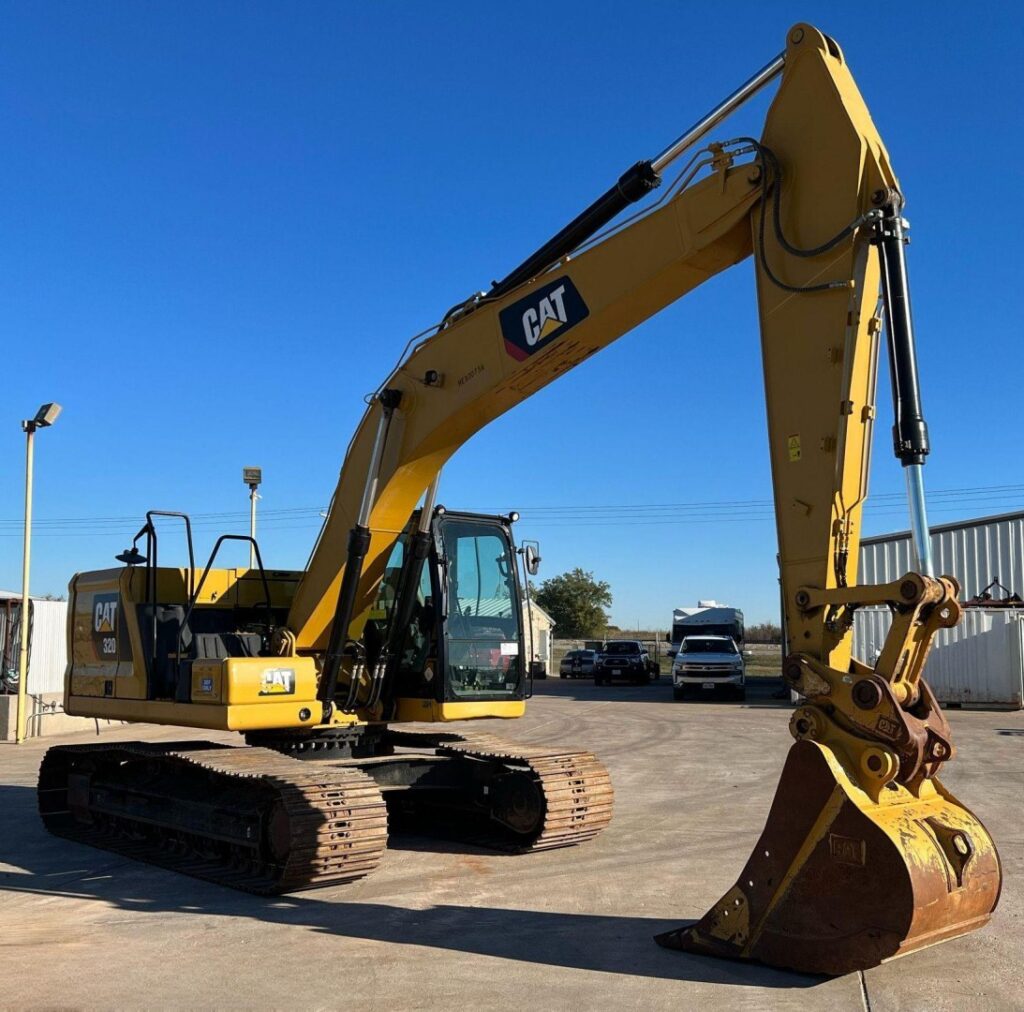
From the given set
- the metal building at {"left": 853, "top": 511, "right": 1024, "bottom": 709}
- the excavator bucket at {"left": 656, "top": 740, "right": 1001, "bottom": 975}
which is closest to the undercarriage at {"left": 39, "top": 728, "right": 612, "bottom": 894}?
the excavator bucket at {"left": 656, "top": 740, "right": 1001, "bottom": 975}

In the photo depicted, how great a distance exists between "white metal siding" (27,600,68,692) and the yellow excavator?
11.5 metres

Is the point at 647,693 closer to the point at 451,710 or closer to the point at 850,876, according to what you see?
the point at 451,710

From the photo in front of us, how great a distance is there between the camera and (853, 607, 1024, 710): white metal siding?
26516 mm

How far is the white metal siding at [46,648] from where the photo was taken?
21.8m

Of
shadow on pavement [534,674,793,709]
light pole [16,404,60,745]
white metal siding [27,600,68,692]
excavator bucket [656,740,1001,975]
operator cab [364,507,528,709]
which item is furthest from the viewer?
shadow on pavement [534,674,793,709]

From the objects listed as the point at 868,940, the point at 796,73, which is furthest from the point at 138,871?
the point at 796,73

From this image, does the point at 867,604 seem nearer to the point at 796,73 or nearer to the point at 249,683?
the point at 796,73

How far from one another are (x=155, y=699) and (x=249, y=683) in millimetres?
1529

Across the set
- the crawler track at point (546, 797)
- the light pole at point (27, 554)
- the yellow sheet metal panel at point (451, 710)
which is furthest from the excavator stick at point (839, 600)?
the light pole at point (27, 554)

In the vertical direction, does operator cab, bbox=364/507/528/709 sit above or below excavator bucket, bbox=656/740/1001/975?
above

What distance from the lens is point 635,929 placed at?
6.87 m

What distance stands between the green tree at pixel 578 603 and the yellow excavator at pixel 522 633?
6788 cm

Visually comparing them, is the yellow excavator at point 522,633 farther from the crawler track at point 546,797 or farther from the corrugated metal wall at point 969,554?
the corrugated metal wall at point 969,554

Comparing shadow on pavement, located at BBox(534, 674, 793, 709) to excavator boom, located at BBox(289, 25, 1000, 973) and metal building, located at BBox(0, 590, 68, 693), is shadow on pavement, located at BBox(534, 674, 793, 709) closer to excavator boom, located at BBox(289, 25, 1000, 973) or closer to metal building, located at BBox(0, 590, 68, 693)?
metal building, located at BBox(0, 590, 68, 693)
